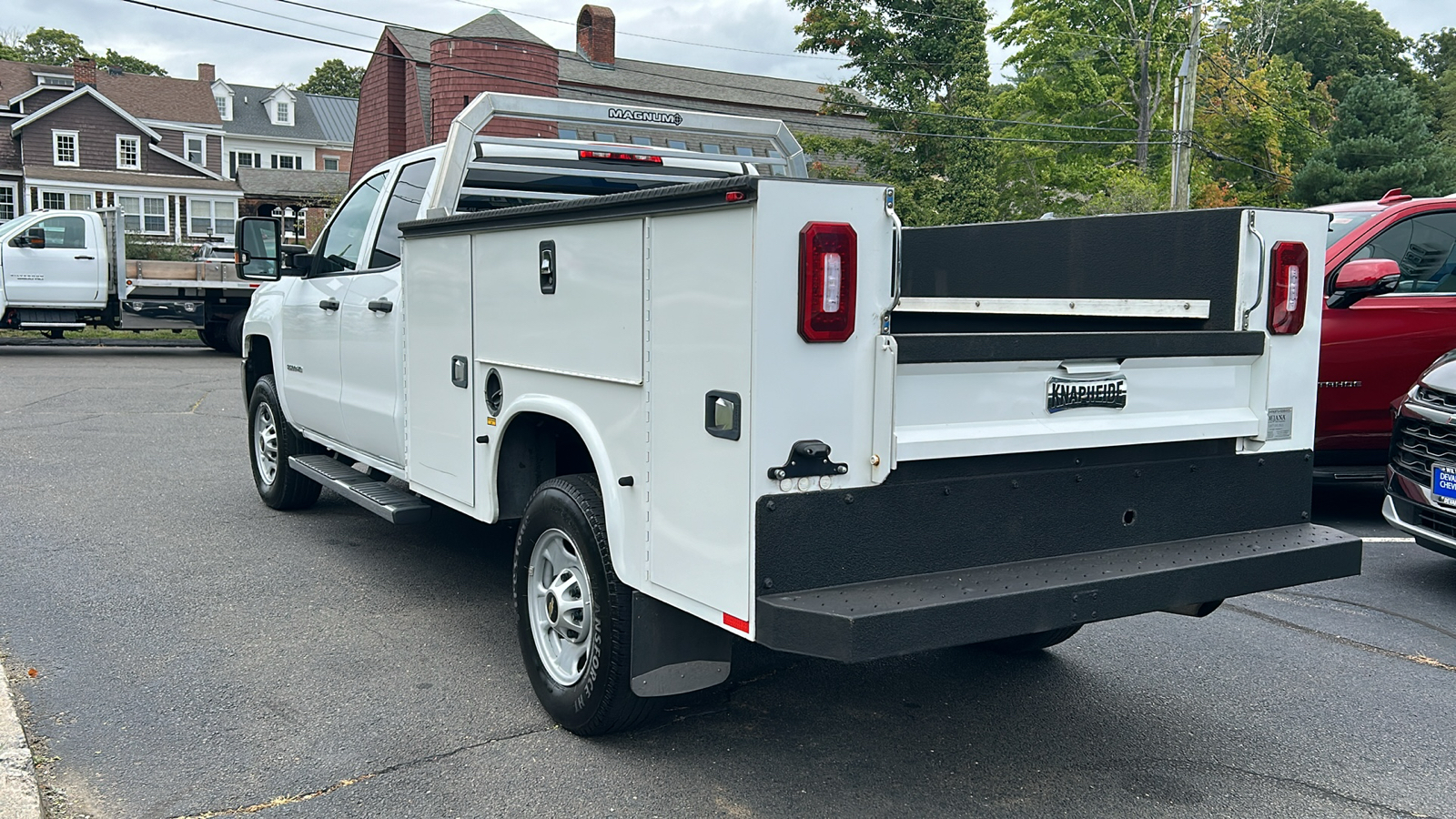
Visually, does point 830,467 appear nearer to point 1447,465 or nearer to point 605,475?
point 605,475

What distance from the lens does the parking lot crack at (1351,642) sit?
5.16 m

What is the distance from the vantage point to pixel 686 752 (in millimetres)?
4020

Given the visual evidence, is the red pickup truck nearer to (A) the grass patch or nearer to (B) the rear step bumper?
(B) the rear step bumper

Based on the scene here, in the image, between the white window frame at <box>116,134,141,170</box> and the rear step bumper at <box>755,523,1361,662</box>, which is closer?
the rear step bumper at <box>755,523,1361,662</box>

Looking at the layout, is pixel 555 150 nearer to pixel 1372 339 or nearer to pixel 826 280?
pixel 826 280

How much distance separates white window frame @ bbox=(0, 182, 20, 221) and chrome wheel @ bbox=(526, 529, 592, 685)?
5338 cm

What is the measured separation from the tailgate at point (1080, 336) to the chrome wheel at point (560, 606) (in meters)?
1.38

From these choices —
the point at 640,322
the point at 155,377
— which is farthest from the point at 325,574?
the point at 155,377

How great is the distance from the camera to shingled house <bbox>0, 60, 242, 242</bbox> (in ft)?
159

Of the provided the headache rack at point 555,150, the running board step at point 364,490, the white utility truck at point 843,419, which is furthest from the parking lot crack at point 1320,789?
the running board step at point 364,490

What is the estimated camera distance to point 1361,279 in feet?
24.5

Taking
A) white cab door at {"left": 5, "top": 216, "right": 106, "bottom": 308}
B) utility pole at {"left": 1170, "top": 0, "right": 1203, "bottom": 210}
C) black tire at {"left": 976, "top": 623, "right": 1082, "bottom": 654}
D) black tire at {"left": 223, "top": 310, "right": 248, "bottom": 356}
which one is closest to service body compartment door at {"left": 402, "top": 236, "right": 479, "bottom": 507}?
black tire at {"left": 976, "top": 623, "right": 1082, "bottom": 654}

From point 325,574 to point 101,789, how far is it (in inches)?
102

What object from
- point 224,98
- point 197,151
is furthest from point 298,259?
point 224,98
